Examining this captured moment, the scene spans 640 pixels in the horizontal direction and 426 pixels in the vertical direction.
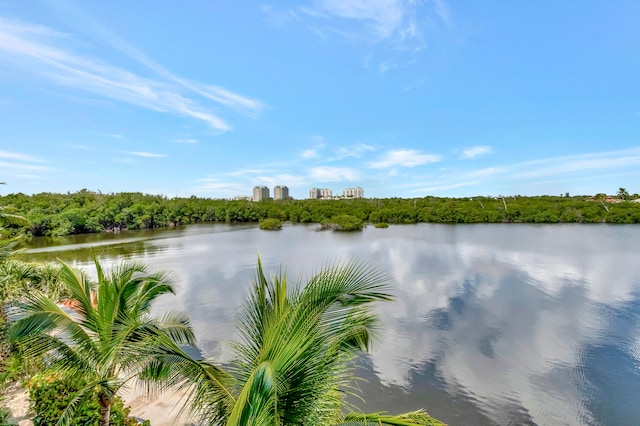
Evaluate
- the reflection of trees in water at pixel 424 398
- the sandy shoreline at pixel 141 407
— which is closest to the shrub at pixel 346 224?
the reflection of trees in water at pixel 424 398

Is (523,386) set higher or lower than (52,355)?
lower

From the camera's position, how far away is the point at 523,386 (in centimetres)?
899

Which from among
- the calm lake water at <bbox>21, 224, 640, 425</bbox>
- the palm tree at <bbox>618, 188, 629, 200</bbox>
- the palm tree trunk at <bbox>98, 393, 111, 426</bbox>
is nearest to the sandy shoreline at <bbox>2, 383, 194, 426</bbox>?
the palm tree trunk at <bbox>98, 393, 111, 426</bbox>

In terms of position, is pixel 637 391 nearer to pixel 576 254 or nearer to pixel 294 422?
pixel 294 422

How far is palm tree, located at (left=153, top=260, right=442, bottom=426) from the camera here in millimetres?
2018

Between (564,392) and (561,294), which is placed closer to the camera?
(564,392)

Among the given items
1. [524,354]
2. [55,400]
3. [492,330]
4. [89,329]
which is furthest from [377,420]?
[492,330]

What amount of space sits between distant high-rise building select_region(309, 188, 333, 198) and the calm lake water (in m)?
109

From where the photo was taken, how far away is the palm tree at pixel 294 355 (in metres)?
2.02

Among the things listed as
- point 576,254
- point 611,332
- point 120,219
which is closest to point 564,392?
point 611,332

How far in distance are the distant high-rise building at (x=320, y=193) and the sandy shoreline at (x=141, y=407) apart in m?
130

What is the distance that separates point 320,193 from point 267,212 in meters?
62.0

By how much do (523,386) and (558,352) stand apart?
3172 millimetres

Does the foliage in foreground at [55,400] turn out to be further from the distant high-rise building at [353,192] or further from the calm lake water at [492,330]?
the distant high-rise building at [353,192]
